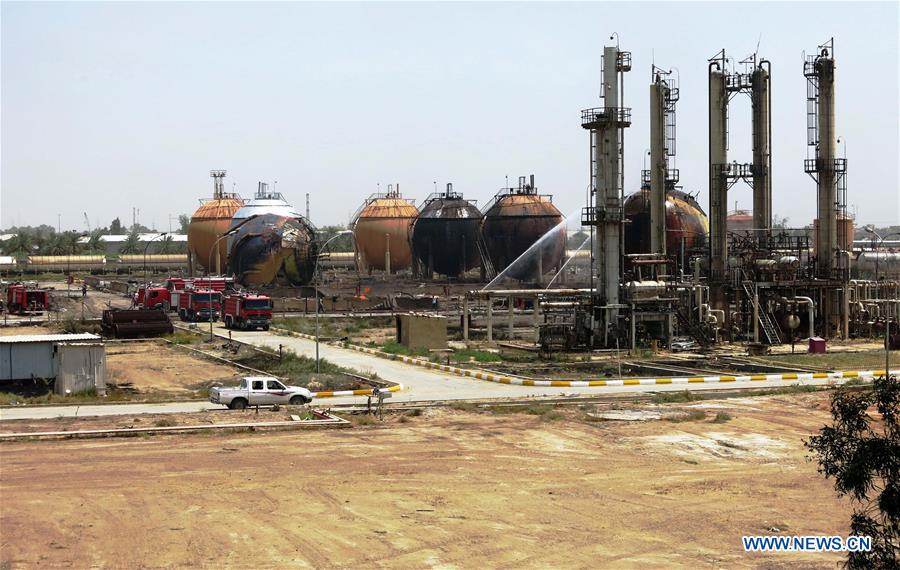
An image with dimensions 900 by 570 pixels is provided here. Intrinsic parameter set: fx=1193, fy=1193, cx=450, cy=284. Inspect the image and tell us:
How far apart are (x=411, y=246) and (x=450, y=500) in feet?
288

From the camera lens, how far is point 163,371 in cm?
5334

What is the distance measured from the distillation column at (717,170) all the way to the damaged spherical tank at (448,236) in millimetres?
42313

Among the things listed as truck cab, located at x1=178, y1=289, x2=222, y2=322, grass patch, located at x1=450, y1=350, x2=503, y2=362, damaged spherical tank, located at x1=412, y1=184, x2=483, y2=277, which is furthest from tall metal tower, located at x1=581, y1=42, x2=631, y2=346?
damaged spherical tank, located at x1=412, y1=184, x2=483, y2=277

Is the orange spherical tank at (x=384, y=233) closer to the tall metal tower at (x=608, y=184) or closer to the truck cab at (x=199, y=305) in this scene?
the truck cab at (x=199, y=305)

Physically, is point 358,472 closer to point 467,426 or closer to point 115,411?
point 467,426

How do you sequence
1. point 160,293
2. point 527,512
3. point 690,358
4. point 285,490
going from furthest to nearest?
point 160,293
point 690,358
point 285,490
point 527,512

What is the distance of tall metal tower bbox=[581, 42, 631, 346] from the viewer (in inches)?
2393

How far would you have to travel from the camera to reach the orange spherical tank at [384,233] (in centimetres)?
12206

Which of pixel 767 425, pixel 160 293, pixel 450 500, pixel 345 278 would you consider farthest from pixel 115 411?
pixel 345 278

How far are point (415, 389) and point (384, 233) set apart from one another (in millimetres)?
76723

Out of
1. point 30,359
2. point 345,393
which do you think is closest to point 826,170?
point 345,393

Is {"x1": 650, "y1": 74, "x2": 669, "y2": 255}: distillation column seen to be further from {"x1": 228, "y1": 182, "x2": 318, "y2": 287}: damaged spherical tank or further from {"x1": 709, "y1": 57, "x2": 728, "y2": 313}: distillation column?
{"x1": 228, "y1": 182, "x2": 318, "y2": 287}: damaged spherical tank

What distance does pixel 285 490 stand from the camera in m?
26.4

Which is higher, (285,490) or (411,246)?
(411,246)
